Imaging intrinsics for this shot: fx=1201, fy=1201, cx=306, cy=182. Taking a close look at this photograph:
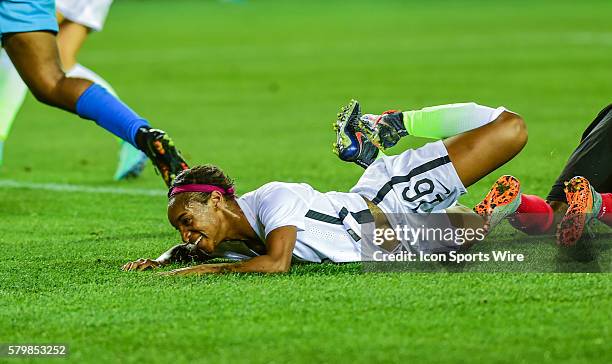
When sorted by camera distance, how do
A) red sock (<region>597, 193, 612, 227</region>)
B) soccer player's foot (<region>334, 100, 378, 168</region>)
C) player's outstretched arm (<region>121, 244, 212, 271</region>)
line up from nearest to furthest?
player's outstretched arm (<region>121, 244, 212, 271</region>) < soccer player's foot (<region>334, 100, 378, 168</region>) < red sock (<region>597, 193, 612, 227</region>)

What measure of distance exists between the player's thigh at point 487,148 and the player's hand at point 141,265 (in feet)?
4.74

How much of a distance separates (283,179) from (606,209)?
309 centimetres

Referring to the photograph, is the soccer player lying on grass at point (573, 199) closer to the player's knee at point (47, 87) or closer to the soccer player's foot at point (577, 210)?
the soccer player's foot at point (577, 210)

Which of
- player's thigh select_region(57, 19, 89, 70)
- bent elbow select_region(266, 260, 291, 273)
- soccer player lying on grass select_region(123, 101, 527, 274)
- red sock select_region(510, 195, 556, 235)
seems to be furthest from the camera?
player's thigh select_region(57, 19, 89, 70)

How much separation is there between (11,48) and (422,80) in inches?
336

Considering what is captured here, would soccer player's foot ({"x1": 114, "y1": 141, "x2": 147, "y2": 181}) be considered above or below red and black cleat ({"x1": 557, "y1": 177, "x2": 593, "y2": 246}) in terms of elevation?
below

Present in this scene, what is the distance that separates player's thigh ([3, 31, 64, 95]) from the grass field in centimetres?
81

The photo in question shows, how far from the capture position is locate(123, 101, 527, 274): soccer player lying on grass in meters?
5.23

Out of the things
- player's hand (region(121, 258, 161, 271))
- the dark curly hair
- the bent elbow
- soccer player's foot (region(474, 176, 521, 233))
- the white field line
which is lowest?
the white field line

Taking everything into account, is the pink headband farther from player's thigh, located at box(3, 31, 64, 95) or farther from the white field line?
the white field line

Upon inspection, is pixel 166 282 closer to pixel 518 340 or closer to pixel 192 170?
pixel 192 170

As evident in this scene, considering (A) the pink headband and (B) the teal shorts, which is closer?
(A) the pink headband

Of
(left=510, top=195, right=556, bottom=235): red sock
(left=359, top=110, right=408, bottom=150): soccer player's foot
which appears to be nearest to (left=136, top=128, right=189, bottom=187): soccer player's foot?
(left=359, top=110, right=408, bottom=150): soccer player's foot

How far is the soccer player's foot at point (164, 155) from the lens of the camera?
6.49 m
